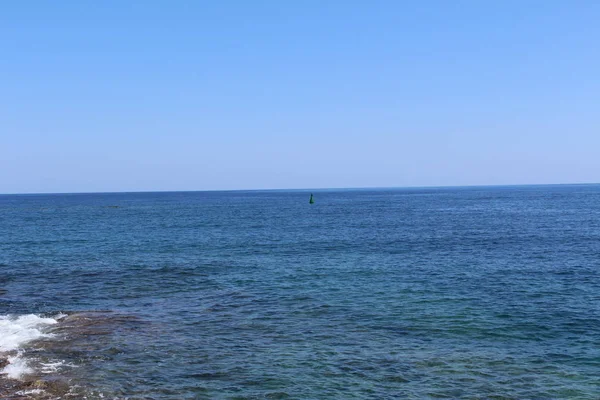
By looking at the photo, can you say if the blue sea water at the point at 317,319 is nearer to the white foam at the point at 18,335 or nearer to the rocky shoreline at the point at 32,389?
the white foam at the point at 18,335

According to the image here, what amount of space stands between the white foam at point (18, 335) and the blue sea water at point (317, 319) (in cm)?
57

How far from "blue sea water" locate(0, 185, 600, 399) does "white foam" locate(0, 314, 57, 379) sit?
57 cm

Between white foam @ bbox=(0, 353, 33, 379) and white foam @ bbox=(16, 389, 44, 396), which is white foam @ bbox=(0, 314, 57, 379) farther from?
white foam @ bbox=(16, 389, 44, 396)

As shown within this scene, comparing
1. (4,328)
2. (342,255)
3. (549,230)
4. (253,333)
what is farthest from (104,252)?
(549,230)

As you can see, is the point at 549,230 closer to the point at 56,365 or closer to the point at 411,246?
the point at 411,246

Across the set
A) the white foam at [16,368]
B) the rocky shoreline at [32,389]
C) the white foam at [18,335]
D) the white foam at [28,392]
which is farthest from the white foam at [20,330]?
the white foam at [28,392]

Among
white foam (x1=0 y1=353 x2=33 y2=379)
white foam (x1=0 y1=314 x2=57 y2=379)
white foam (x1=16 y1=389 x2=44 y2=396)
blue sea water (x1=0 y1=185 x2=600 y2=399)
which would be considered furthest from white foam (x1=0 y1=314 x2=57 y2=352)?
white foam (x1=16 y1=389 x2=44 y2=396)

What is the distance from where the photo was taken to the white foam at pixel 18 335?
2711 centimetres

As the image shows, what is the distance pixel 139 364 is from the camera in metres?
28.1

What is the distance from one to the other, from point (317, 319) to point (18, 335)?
19468mm

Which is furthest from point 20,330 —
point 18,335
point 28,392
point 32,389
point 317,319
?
point 317,319

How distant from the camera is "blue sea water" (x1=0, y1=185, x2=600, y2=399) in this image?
2564 cm

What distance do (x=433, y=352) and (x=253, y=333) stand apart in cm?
1136

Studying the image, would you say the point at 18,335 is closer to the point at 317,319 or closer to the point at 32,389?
the point at 32,389
